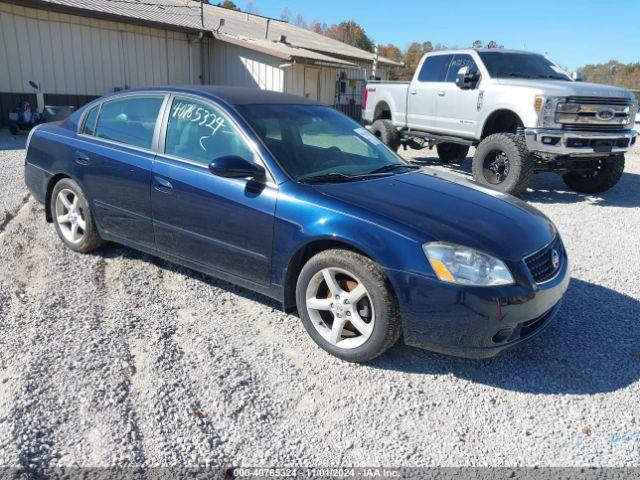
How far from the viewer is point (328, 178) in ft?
11.6

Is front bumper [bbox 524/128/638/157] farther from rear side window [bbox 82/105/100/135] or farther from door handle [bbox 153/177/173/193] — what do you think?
rear side window [bbox 82/105/100/135]

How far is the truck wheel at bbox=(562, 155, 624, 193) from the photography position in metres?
8.22

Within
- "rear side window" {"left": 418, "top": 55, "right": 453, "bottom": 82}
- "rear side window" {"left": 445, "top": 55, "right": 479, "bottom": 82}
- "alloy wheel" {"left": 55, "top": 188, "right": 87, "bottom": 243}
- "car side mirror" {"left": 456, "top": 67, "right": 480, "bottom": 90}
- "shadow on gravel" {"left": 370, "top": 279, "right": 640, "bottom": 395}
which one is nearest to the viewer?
"shadow on gravel" {"left": 370, "top": 279, "right": 640, "bottom": 395}

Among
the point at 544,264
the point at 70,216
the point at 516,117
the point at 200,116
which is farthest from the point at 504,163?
the point at 70,216

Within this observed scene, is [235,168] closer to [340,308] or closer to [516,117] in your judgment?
[340,308]

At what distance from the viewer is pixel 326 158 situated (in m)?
3.90

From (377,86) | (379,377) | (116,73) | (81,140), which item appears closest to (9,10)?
(116,73)

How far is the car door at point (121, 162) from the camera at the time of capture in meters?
4.09

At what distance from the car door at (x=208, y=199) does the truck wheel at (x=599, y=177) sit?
686cm

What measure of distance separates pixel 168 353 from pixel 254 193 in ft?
3.81

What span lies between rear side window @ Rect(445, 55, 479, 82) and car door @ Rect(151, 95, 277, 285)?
615 centimetres

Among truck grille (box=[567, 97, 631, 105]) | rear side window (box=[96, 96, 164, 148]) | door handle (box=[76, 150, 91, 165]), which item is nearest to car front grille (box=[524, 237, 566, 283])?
rear side window (box=[96, 96, 164, 148])

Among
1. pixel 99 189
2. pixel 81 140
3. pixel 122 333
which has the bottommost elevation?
pixel 122 333

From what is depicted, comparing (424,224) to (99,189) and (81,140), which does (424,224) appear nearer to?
(99,189)
